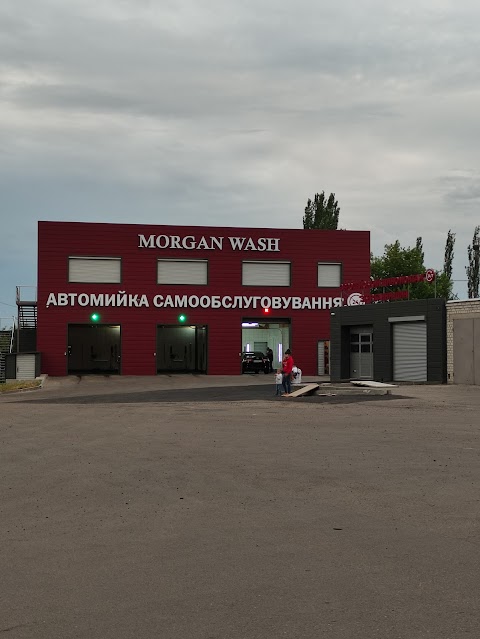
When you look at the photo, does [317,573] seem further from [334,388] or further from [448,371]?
[448,371]

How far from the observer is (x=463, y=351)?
125 feet

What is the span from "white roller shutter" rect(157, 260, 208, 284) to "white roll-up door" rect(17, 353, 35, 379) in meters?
9.28

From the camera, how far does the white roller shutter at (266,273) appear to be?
178 ft

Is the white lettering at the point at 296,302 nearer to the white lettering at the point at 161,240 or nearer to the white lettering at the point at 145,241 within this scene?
the white lettering at the point at 161,240

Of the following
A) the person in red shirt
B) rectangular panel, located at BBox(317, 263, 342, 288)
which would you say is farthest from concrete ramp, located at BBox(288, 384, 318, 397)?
rectangular panel, located at BBox(317, 263, 342, 288)

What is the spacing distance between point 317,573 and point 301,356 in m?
48.1

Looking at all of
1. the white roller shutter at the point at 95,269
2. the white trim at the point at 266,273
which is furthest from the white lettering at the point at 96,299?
the white trim at the point at 266,273

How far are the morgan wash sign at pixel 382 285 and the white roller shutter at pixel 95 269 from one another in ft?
46.2

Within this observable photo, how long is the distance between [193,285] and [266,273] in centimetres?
490

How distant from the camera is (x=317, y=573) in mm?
6258

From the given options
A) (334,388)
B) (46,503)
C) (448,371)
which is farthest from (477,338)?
(46,503)

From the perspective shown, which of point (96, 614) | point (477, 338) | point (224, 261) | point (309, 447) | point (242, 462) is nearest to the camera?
point (96, 614)

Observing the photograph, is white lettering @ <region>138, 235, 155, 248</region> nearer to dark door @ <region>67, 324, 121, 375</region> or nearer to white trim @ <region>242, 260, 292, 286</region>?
white trim @ <region>242, 260, 292, 286</region>

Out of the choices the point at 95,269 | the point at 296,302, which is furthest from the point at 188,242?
the point at 296,302
